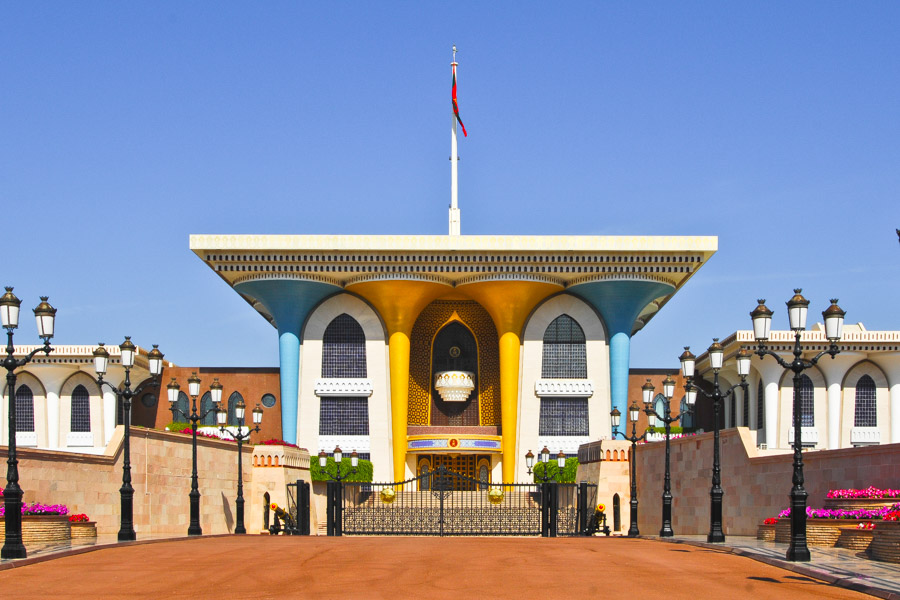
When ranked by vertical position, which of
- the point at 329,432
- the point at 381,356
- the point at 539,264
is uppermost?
the point at 539,264

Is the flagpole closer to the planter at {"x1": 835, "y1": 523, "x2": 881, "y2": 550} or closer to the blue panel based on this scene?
the blue panel

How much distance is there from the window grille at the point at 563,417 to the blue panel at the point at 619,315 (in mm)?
1637

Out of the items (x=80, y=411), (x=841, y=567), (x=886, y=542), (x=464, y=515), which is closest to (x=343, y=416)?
(x=464, y=515)

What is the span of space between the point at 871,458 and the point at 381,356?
3345 centimetres

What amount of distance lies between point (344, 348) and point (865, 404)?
81.5 feet

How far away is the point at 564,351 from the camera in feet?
178

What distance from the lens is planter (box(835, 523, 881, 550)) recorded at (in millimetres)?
18891

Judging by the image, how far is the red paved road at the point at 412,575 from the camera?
13.2 m

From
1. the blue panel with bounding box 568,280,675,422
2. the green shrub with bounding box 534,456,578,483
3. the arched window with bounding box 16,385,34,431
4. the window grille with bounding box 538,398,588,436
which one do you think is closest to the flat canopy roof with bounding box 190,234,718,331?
the blue panel with bounding box 568,280,675,422

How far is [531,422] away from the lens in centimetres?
5388

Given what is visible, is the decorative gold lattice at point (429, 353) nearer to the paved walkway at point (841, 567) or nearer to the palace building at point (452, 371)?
the palace building at point (452, 371)

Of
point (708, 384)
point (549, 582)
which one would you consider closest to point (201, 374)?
point (708, 384)

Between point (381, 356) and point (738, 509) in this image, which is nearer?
point (738, 509)

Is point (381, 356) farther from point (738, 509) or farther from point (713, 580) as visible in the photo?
point (713, 580)
